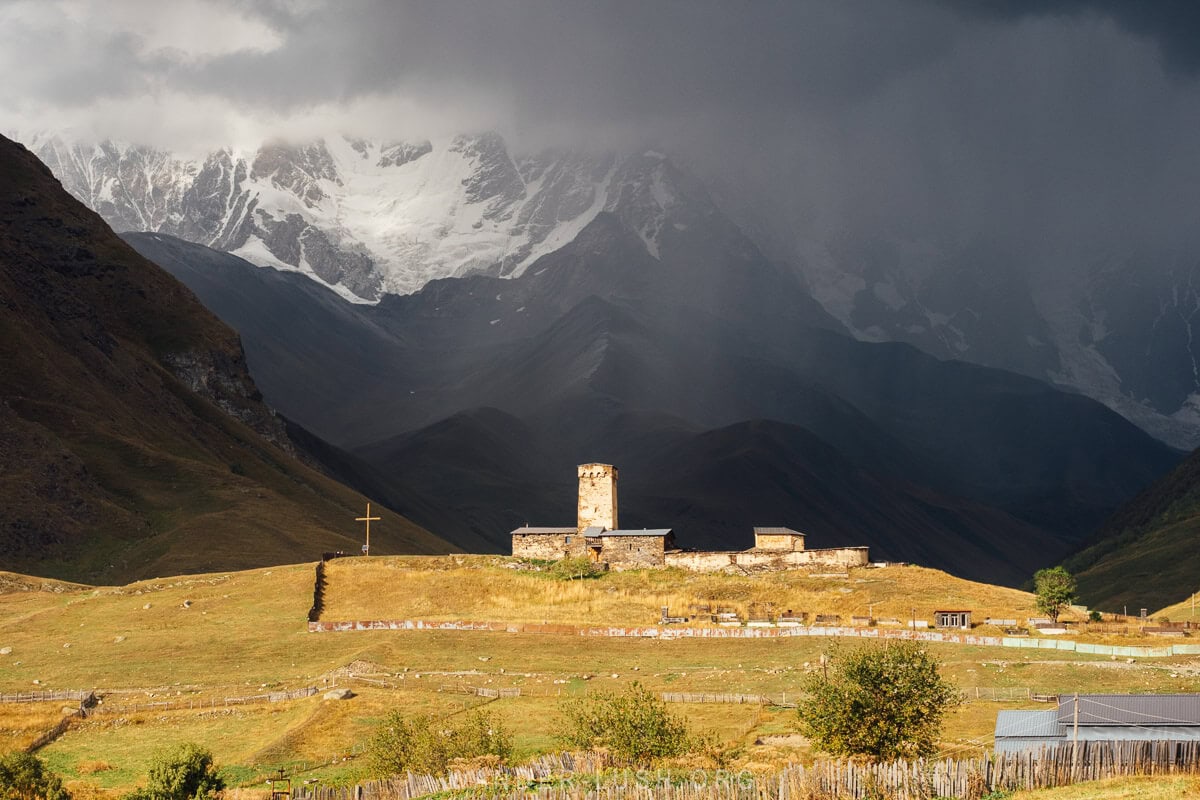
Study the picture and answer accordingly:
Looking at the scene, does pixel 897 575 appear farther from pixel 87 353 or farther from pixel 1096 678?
pixel 87 353

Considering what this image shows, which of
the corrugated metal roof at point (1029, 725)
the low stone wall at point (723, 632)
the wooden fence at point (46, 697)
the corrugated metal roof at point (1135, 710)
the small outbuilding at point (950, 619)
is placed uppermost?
the small outbuilding at point (950, 619)

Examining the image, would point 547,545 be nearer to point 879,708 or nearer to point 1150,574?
point 879,708

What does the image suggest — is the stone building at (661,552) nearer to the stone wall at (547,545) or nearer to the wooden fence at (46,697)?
the stone wall at (547,545)

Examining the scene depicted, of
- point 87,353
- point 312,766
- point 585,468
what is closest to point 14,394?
point 87,353

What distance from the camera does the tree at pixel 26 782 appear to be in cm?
5259

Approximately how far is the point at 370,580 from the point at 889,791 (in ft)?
201

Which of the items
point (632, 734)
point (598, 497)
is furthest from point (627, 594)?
point (632, 734)

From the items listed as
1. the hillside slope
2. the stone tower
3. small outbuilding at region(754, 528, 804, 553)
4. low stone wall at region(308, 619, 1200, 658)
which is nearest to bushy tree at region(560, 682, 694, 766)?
low stone wall at region(308, 619, 1200, 658)

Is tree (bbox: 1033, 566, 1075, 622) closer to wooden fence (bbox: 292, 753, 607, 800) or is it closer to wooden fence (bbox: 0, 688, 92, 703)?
wooden fence (bbox: 292, 753, 607, 800)

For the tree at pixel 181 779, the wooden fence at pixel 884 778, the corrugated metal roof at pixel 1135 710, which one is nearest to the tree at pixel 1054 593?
the corrugated metal roof at pixel 1135 710

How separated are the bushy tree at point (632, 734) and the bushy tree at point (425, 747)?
3014mm

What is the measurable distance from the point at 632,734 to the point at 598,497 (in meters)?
68.1

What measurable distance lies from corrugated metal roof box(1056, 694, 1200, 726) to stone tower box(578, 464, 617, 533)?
71131 millimetres

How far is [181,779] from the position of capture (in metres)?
53.7
